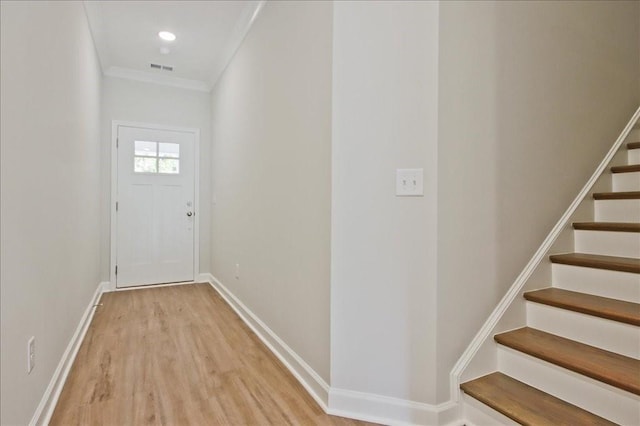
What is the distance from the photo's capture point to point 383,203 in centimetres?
166

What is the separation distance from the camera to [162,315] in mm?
3232

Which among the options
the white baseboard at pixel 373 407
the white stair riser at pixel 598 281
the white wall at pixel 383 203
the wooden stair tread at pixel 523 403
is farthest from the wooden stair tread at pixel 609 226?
the white baseboard at pixel 373 407

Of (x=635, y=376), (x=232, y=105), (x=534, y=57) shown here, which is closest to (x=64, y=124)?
(x=232, y=105)

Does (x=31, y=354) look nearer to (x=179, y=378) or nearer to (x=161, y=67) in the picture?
(x=179, y=378)

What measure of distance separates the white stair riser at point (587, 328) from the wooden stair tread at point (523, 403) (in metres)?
0.35

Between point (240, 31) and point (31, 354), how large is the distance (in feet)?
9.84

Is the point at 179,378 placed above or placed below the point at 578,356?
below

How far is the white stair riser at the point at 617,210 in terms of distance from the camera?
6.88 ft

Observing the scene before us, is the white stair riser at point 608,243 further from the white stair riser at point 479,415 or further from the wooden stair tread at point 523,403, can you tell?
the white stair riser at point 479,415

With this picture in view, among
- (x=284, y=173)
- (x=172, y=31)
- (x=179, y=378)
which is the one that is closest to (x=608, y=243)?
(x=284, y=173)

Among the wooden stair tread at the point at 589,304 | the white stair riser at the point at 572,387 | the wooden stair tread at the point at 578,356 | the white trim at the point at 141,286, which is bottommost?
the white trim at the point at 141,286

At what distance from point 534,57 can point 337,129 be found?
1286 mm

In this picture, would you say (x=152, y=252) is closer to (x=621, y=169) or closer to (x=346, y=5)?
(x=346, y=5)

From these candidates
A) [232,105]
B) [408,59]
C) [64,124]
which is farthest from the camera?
[232,105]
